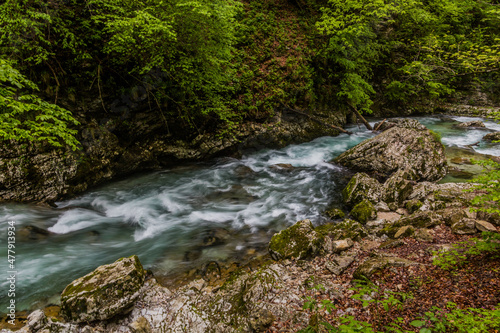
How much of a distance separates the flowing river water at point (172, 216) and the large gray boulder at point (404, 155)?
0.66 m

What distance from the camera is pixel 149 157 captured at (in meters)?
8.95

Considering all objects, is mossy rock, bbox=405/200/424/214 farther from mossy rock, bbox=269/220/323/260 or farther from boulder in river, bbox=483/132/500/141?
boulder in river, bbox=483/132/500/141

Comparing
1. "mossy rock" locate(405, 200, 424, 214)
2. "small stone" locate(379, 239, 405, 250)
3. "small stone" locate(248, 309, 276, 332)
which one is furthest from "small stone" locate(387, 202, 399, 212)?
"small stone" locate(248, 309, 276, 332)

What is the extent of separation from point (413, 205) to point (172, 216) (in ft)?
21.4

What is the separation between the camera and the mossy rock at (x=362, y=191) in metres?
6.52

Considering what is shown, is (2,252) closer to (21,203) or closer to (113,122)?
(21,203)

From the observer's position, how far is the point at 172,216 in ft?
22.9

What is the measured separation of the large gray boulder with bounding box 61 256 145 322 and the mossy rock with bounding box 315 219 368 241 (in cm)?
356

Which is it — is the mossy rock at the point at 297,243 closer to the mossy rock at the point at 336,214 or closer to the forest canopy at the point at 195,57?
the mossy rock at the point at 336,214

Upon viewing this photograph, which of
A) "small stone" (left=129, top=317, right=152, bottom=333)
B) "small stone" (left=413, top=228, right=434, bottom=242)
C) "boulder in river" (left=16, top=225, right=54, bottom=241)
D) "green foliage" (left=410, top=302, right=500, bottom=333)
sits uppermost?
"green foliage" (left=410, top=302, right=500, bottom=333)

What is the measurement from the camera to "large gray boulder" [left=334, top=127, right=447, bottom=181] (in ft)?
26.1

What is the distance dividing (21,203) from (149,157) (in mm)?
3761

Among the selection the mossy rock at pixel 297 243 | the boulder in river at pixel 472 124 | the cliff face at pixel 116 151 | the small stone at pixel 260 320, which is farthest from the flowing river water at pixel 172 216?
the boulder in river at pixel 472 124

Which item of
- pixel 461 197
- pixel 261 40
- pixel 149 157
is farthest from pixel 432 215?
pixel 261 40
